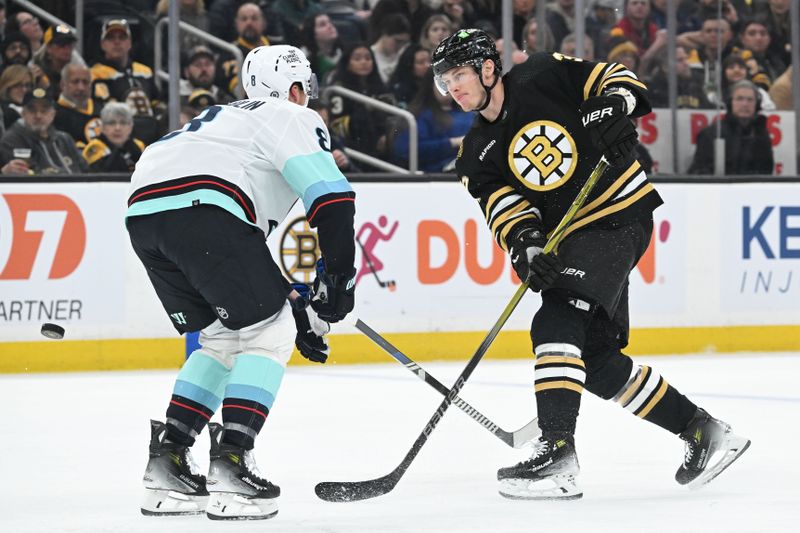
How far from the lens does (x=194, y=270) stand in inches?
109

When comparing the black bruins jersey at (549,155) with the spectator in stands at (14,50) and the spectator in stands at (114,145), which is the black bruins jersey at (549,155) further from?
the spectator in stands at (14,50)

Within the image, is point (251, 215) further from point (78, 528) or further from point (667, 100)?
point (667, 100)

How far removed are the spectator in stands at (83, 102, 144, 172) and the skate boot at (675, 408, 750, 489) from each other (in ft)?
11.2

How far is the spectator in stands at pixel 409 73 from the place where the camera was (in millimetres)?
6746

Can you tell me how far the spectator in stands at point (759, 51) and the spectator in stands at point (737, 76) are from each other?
22 mm

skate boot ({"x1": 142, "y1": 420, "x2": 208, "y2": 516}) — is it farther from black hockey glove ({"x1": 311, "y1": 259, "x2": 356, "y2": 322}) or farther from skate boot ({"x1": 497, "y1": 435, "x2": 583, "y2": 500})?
skate boot ({"x1": 497, "y1": 435, "x2": 583, "y2": 500})

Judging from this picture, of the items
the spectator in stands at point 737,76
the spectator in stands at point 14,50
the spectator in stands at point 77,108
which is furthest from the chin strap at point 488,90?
the spectator in stands at point 737,76

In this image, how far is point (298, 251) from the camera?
19.7 feet

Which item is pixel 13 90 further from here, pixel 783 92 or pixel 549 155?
pixel 783 92

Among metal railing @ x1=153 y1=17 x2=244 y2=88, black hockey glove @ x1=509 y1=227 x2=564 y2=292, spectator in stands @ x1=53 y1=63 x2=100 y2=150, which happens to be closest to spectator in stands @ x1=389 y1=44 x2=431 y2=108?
metal railing @ x1=153 y1=17 x2=244 y2=88

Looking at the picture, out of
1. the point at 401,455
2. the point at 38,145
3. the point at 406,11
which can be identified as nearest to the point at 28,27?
the point at 38,145

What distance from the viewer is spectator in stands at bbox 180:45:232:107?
20.6ft

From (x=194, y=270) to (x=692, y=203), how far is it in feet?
13.6

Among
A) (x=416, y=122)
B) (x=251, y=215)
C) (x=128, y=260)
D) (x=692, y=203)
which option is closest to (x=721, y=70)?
(x=692, y=203)
